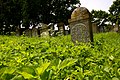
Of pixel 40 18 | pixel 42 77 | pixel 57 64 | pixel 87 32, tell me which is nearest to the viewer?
pixel 42 77

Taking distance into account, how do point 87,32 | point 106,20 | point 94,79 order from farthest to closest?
point 106,20, point 87,32, point 94,79

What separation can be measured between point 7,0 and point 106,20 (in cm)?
1581

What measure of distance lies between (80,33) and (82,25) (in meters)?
0.28

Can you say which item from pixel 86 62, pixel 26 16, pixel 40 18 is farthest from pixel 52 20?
pixel 86 62

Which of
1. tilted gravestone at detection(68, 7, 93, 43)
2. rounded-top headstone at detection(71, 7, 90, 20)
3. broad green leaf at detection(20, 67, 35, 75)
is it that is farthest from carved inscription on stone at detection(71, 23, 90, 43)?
broad green leaf at detection(20, 67, 35, 75)

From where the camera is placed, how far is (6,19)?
30.2m

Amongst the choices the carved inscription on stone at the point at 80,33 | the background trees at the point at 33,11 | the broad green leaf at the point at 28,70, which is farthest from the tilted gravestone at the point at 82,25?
the background trees at the point at 33,11

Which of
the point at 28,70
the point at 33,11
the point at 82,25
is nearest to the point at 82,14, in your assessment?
the point at 82,25

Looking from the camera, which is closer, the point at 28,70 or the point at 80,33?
the point at 28,70

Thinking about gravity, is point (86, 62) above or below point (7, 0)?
below

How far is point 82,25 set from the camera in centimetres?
1010

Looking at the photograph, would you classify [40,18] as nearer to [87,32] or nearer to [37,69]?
[87,32]

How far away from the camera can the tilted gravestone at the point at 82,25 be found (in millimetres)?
10016

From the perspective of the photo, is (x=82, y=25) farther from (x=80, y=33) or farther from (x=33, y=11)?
(x=33, y=11)
